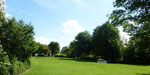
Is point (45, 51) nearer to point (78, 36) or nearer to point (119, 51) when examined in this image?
point (78, 36)

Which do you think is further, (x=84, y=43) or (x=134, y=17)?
(x=84, y=43)

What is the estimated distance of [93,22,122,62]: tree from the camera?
4335cm

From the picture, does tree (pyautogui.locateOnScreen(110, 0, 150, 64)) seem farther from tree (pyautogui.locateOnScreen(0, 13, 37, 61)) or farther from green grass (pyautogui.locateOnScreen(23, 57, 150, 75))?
tree (pyautogui.locateOnScreen(0, 13, 37, 61))

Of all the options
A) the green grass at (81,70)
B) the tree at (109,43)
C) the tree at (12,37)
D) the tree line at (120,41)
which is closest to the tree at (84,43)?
the tree line at (120,41)

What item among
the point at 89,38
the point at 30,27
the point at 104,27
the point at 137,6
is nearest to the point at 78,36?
the point at 89,38

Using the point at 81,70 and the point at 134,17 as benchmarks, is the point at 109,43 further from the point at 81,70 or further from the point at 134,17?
the point at 134,17

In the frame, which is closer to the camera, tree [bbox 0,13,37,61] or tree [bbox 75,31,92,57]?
tree [bbox 0,13,37,61]

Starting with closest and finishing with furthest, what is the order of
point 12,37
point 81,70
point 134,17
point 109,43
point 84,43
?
1. point 134,17
2. point 12,37
3. point 81,70
4. point 109,43
5. point 84,43

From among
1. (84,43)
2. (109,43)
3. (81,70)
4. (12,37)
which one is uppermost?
(84,43)

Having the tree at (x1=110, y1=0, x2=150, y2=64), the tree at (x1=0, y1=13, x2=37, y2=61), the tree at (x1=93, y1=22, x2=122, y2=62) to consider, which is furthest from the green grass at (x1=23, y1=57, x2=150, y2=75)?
the tree at (x1=93, y1=22, x2=122, y2=62)

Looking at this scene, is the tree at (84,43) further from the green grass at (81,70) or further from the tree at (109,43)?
the green grass at (81,70)

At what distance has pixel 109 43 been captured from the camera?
44844 millimetres

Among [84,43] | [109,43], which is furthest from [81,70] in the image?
[84,43]

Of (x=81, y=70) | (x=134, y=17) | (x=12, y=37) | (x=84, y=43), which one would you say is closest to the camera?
(x=134, y=17)
